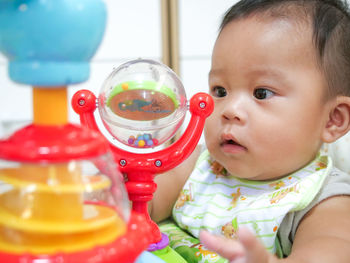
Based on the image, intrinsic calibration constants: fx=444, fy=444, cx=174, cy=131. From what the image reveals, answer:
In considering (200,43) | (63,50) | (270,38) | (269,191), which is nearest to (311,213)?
(269,191)

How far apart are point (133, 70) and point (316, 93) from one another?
36 centimetres

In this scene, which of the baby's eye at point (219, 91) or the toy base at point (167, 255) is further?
the baby's eye at point (219, 91)

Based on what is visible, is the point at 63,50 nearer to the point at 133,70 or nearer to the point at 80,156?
the point at 80,156

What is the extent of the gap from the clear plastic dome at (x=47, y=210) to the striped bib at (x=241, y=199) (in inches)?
17.0

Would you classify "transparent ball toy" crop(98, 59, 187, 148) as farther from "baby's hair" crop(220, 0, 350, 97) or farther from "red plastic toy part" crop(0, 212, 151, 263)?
"baby's hair" crop(220, 0, 350, 97)

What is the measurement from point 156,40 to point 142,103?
119 centimetres

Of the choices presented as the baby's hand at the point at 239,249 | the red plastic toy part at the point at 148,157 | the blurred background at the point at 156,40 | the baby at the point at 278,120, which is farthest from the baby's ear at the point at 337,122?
the blurred background at the point at 156,40

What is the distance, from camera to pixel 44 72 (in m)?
0.35

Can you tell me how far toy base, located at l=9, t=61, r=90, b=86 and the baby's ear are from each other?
1.96 feet

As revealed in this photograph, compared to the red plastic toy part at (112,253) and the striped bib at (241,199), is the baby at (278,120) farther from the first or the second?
the red plastic toy part at (112,253)

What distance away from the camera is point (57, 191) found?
36 cm

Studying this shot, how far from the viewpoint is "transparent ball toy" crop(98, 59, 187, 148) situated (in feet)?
1.90

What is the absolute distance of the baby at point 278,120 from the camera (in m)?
0.76

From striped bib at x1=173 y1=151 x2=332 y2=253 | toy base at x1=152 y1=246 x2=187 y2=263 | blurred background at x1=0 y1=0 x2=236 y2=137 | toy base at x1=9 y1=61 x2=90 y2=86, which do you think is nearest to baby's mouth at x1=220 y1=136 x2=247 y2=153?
striped bib at x1=173 y1=151 x2=332 y2=253
